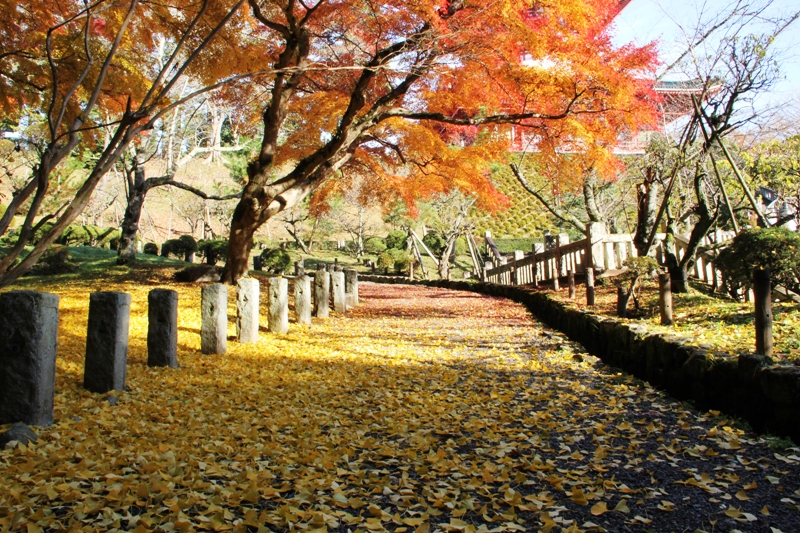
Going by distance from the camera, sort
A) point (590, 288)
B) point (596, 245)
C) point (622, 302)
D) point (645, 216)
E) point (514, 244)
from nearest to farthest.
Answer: point (622, 302) → point (590, 288) → point (645, 216) → point (596, 245) → point (514, 244)

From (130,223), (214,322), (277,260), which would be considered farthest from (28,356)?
(277,260)

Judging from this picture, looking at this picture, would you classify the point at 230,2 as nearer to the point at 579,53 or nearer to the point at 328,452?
the point at 579,53

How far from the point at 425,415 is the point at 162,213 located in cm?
4534

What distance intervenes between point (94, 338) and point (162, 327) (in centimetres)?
101

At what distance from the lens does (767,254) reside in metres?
6.26

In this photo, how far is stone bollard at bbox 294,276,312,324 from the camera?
9438mm

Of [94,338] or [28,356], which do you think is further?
[94,338]

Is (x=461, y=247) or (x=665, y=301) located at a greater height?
(x=461, y=247)

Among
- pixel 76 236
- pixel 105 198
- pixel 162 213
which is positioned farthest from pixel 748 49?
pixel 162 213

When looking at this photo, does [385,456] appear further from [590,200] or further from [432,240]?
[432,240]

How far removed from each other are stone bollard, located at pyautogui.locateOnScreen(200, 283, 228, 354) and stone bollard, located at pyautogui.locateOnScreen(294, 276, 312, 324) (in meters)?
2.67

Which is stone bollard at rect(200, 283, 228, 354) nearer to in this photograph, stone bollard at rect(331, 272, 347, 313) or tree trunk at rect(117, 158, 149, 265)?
stone bollard at rect(331, 272, 347, 313)

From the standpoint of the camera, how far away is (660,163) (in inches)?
415

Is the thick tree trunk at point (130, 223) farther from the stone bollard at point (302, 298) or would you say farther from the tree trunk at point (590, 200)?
the tree trunk at point (590, 200)
